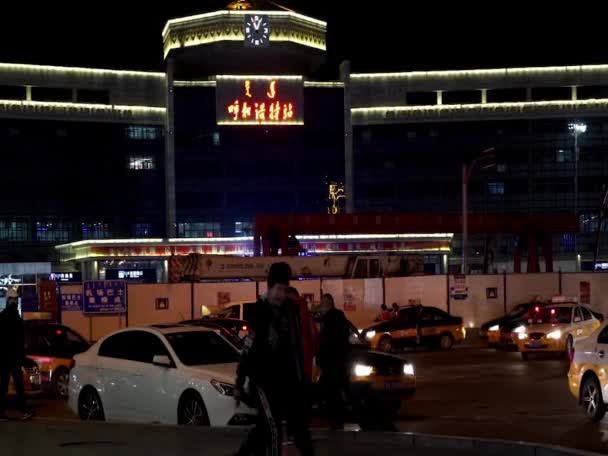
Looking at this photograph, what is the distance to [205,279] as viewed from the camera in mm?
41094

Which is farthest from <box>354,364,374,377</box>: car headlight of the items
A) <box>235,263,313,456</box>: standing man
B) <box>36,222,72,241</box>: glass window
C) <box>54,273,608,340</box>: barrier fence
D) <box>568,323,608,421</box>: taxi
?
<box>36,222,72,241</box>: glass window

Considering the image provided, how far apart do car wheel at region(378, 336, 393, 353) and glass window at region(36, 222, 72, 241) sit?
44.0 metres

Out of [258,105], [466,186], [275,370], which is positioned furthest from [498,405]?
[258,105]

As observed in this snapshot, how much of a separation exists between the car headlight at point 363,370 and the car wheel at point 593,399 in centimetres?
328

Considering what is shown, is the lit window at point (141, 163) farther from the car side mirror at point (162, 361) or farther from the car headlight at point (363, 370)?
the car side mirror at point (162, 361)

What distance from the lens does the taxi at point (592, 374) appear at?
14742 mm

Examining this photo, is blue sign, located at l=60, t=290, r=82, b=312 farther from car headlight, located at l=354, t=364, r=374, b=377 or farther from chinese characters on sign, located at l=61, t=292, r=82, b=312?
car headlight, located at l=354, t=364, r=374, b=377

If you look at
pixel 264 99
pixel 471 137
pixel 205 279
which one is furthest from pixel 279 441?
pixel 471 137

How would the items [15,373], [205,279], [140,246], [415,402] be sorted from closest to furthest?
[15,373] < [415,402] < [205,279] < [140,246]

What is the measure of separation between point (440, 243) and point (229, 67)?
19.9 m

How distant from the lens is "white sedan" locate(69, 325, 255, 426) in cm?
1358

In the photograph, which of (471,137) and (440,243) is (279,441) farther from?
(471,137)

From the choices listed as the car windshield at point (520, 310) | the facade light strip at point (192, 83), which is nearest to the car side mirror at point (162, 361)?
the car windshield at point (520, 310)

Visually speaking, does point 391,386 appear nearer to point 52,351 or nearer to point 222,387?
point 222,387
